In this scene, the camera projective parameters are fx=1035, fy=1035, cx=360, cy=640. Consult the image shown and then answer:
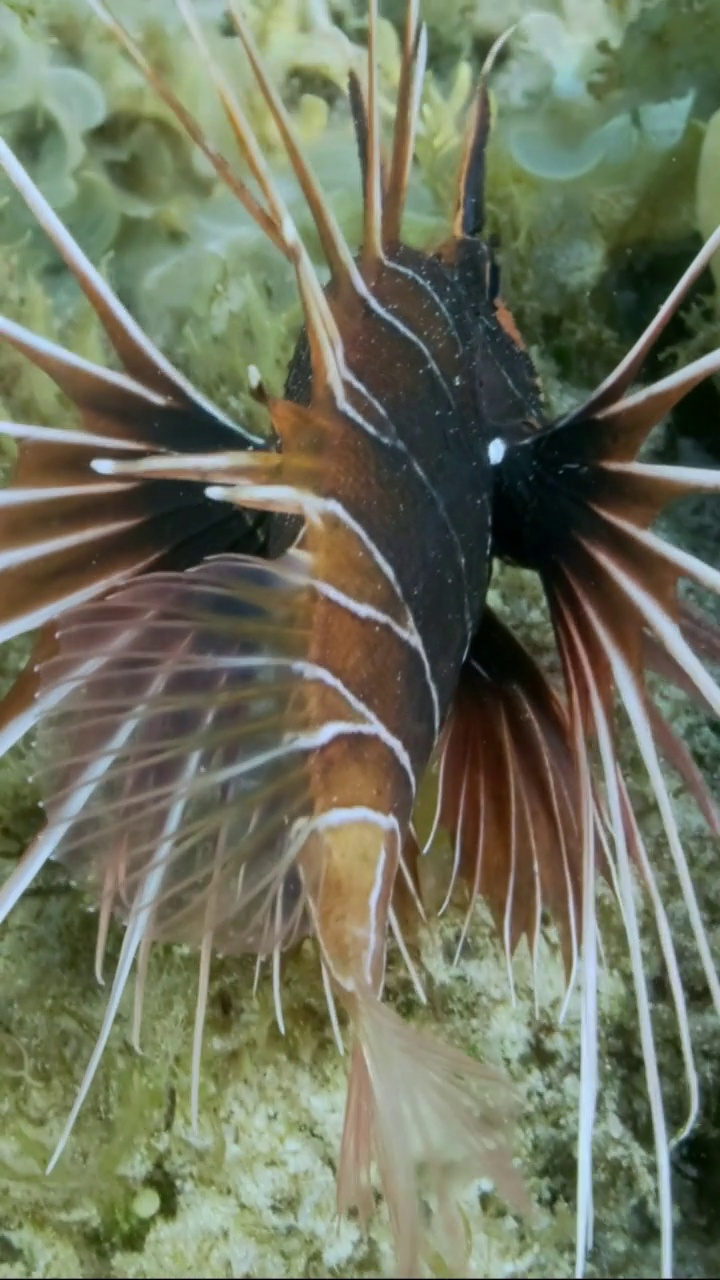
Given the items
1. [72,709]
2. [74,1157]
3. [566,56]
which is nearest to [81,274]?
[72,709]

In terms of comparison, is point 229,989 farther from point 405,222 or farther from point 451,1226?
point 405,222

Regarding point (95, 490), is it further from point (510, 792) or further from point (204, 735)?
point (510, 792)

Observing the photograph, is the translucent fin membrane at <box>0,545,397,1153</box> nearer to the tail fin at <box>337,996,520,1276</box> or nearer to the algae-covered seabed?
the tail fin at <box>337,996,520,1276</box>

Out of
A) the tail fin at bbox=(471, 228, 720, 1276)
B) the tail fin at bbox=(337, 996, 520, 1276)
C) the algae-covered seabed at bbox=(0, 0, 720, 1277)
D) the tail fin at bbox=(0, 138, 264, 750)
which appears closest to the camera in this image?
the tail fin at bbox=(337, 996, 520, 1276)

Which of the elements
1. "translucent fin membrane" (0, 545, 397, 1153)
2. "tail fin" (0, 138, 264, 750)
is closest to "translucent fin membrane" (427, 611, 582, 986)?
"tail fin" (0, 138, 264, 750)

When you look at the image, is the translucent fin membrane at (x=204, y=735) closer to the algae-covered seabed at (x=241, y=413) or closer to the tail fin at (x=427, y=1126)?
the tail fin at (x=427, y=1126)

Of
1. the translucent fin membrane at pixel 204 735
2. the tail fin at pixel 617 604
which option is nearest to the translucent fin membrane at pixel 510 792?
the tail fin at pixel 617 604
